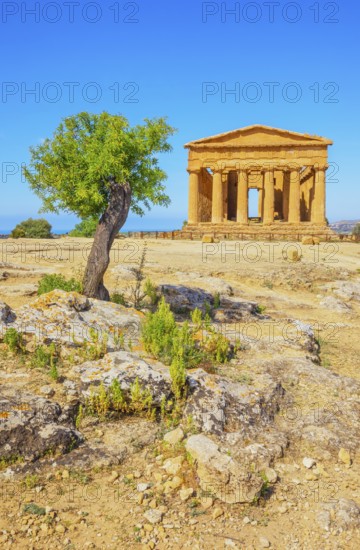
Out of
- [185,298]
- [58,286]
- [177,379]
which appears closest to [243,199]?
[185,298]

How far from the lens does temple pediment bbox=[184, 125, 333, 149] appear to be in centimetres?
4111

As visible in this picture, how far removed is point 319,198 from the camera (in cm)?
4234

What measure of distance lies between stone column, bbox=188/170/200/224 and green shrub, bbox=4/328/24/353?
36.0 m

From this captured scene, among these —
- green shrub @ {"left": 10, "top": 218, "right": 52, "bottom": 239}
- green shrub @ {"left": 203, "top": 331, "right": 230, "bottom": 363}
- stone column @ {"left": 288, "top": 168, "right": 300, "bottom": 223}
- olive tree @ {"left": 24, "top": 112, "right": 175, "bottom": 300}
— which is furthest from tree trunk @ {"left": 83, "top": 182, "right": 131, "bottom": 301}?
stone column @ {"left": 288, "top": 168, "right": 300, "bottom": 223}

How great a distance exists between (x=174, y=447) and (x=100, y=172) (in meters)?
6.84

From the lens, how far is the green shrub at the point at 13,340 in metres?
7.64

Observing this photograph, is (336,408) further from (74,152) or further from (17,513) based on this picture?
(74,152)

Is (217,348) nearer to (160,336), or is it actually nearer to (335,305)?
(160,336)

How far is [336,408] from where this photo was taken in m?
7.00

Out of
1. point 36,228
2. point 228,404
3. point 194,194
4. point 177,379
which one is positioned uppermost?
point 194,194

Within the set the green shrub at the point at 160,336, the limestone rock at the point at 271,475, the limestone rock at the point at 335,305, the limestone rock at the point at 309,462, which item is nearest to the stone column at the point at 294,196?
the limestone rock at the point at 335,305

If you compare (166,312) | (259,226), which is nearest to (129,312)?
(166,312)

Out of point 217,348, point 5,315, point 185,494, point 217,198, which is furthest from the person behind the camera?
point 217,198

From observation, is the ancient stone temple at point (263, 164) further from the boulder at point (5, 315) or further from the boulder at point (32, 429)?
the boulder at point (32, 429)
